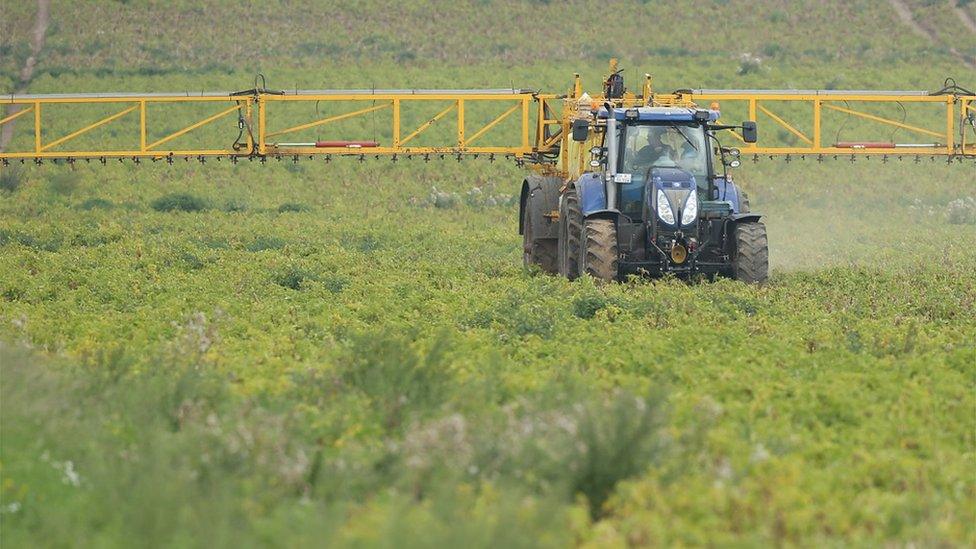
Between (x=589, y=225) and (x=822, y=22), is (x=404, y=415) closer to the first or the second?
(x=589, y=225)

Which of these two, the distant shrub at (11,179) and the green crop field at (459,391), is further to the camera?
the distant shrub at (11,179)

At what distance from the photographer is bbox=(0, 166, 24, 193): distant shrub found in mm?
41625

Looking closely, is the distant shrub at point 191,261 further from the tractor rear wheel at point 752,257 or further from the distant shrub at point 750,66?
the distant shrub at point 750,66

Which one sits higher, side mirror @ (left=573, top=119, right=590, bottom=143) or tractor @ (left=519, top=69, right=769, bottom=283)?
side mirror @ (left=573, top=119, right=590, bottom=143)

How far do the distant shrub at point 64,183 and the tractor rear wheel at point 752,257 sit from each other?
24.9 meters

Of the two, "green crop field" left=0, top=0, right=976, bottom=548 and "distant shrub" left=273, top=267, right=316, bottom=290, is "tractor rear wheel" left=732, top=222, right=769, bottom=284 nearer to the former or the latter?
"green crop field" left=0, top=0, right=976, bottom=548

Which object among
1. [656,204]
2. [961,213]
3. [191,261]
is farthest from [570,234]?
[961,213]

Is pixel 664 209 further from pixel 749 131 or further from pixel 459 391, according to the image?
pixel 459 391

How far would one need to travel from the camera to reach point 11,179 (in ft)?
138

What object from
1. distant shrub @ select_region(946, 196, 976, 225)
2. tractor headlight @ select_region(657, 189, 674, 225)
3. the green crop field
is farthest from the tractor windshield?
distant shrub @ select_region(946, 196, 976, 225)

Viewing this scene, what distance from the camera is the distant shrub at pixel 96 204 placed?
126 ft

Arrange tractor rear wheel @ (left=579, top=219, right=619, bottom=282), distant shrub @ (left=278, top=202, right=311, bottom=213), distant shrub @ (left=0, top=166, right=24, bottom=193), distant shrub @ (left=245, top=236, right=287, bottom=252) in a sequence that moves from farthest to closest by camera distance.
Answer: distant shrub @ (left=0, top=166, right=24, bottom=193) → distant shrub @ (left=278, top=202, right=311, bottom=213) → distant shrub @ (left=245, top=236, right=287, bottom=252) → tractor rear wheel @ (left=579, top=219, right=619, bottom=282)

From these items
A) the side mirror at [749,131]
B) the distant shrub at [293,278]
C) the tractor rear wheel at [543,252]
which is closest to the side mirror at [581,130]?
the side mirror at [749,131]

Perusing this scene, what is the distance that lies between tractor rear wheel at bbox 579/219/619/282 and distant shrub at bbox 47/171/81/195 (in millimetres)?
23942
